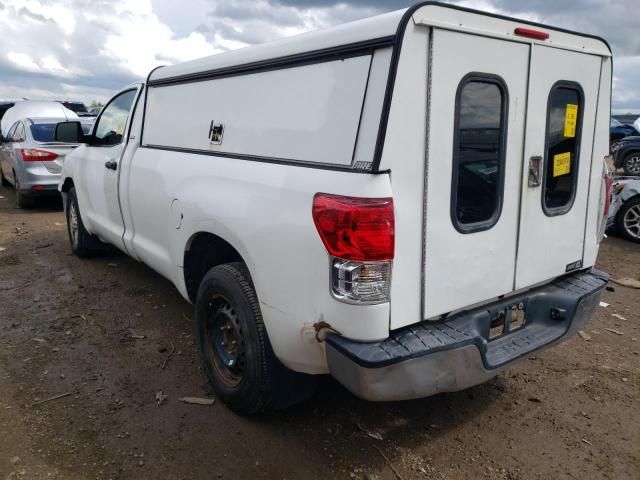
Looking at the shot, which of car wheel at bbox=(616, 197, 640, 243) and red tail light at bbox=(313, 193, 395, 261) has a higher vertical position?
red tail light at bbox=(313, 193, 395, 261)

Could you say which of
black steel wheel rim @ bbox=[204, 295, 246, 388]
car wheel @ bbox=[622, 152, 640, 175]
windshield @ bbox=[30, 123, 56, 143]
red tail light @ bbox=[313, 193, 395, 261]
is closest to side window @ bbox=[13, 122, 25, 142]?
windshield @ bbox=[30, 123, 56, 143]

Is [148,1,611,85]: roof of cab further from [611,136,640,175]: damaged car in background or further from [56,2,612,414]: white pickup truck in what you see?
[611,136,640,175]: damaged car in background

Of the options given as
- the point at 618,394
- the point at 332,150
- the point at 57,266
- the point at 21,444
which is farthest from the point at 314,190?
the point at 57,266

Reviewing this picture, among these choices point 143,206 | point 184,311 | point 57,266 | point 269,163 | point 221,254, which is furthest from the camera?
point 57,266

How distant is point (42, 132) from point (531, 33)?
9083 millimetres

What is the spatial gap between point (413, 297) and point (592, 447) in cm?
147

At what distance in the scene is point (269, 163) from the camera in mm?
2713

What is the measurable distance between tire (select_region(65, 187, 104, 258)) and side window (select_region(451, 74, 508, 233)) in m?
4.55

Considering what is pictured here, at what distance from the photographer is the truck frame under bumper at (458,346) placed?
2.27 meters

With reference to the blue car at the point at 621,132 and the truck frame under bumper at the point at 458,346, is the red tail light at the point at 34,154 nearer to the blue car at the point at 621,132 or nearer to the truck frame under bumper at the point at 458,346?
the truck frame under bumper at the point at 458,346

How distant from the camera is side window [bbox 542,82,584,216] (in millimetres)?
2938

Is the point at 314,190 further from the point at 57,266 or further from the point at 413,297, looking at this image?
the point at 57,266

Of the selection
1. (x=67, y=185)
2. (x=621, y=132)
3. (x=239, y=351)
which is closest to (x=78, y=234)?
(x=67, y=185)

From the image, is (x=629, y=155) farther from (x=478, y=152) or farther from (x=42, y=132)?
(x=42, y=132)
